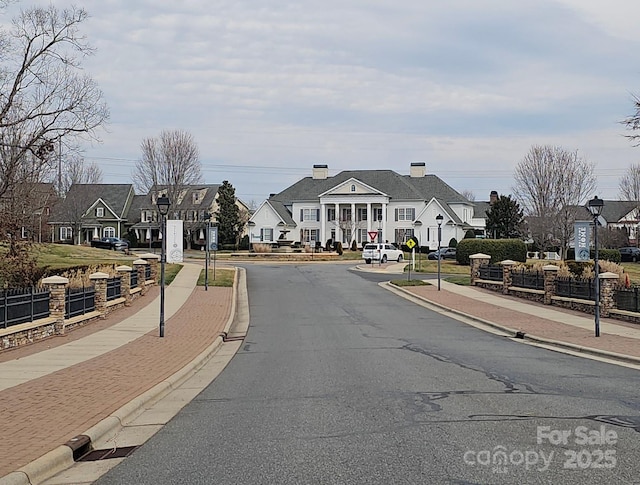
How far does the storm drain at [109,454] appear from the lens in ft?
26.2

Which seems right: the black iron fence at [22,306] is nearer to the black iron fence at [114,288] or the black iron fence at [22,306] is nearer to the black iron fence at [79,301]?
the black iron fence at [79,301]

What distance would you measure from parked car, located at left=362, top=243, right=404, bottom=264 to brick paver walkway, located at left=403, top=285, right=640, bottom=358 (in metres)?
25.4

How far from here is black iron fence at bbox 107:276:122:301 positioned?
25002mm

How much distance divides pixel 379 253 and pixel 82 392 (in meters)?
50.2

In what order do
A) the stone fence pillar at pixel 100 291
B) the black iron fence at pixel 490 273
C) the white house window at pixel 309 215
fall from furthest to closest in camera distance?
1. the white house window at pixel 309 215
2. the black iron fence at pixel 490 273
3. the stone fence pillar at pixel 100 291

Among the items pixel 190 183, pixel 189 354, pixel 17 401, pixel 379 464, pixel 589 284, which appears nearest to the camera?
pixel 379 464

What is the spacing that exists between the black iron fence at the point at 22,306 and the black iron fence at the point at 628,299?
17229 mm

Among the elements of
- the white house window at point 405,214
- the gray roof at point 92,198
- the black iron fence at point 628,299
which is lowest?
the black iron fence at point 628,299

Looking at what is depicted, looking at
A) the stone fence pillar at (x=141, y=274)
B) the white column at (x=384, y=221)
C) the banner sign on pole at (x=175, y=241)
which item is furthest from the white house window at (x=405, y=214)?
the stone fence pillar at (x=141, y=274)

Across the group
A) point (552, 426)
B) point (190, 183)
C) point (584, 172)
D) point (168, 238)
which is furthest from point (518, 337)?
point (190, 183)

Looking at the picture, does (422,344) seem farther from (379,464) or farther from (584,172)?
(584,172)

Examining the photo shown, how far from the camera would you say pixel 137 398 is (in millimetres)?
10789

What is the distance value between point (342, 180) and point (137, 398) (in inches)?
3214

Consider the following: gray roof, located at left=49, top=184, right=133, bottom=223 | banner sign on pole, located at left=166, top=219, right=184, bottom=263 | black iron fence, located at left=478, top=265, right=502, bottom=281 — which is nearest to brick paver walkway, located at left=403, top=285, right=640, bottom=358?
black iron fence, located at left=478, top=265, right=502, bottom=281
